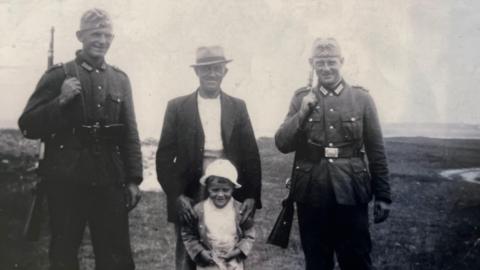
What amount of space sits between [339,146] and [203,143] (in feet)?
3.22

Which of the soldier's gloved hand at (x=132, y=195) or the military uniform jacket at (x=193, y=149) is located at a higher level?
the military uniform jacket at (x=193, y=149)

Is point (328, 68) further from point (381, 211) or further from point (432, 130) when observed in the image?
point (432, 130)

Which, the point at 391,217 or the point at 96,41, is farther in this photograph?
the point at 391,217

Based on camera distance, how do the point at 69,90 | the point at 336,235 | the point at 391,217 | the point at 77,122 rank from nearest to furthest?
the point at 69,90 → the point at 77,122 → the point at 336,235 → the point at 391,217

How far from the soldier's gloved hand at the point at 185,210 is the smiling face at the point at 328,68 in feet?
4.29

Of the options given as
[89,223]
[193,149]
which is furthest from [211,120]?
[89,223]

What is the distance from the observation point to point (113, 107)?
3.57m

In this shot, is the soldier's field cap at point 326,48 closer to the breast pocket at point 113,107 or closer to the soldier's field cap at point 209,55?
the soldier's field cap at point 209,55

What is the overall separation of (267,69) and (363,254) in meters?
2.16

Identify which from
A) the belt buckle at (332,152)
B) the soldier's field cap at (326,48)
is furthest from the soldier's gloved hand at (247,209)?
the soldier's field cap at (326,48)

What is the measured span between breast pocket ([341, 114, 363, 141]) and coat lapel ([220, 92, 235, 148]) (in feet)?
2.65

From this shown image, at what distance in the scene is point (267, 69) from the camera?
491 cm

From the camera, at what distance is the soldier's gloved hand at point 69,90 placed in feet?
10.9

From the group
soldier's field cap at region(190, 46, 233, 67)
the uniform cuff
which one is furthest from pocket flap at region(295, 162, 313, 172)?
the uniform cuff
